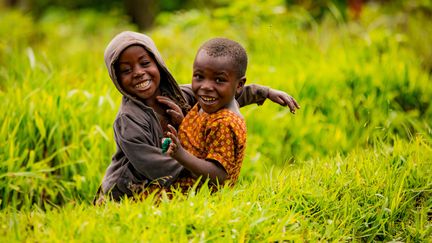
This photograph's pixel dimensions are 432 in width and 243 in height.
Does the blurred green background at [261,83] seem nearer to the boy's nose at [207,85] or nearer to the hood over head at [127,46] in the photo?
the hood over head at [127,46]

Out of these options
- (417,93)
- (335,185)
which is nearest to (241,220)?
(335,185)

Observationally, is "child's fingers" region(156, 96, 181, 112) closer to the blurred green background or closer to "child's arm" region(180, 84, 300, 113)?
"child's arm" region(180, 84, 300, 113)

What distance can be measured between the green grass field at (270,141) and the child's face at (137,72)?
61cm

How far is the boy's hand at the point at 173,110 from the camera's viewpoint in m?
3.44

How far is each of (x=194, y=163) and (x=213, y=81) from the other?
0.43m

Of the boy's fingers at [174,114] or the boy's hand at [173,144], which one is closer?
the boy's hand at [173,144]

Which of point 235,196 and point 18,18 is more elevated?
point 18,18

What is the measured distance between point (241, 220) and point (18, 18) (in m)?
7.79

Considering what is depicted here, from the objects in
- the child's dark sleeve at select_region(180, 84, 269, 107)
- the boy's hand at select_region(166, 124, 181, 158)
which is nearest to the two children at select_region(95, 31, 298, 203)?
the child's dark sleeve at select_region(180, 84, 269, 107)

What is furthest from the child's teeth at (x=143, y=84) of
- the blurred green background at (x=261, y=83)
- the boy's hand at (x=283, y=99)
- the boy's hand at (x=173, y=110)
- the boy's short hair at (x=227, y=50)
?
the blurred green background at (x=261, y=83)

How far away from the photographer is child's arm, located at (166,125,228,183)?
10.00ft

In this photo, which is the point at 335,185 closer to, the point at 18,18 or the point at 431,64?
the point at 431,64

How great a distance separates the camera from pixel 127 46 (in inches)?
132

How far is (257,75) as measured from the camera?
6.15 m
